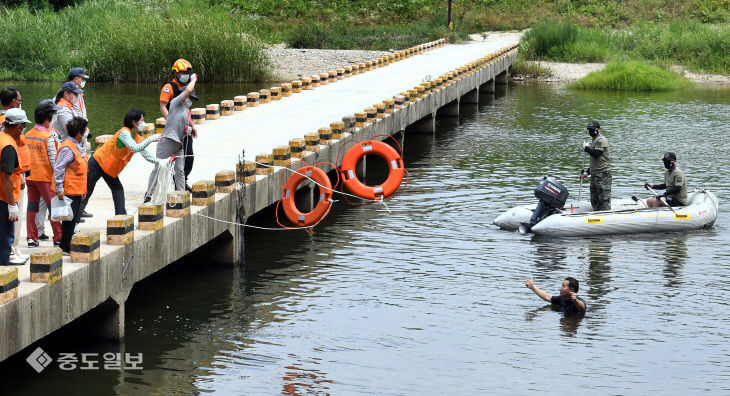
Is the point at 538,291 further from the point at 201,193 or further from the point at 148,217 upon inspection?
the point at 148,217

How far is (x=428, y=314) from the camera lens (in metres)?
16.6

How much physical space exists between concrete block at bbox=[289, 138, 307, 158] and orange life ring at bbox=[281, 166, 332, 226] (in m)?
1.34

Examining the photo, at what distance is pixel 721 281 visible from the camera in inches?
734

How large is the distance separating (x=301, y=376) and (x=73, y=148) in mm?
3978

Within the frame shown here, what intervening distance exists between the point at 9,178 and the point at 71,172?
1.23 meters

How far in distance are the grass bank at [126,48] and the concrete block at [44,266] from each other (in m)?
33.8

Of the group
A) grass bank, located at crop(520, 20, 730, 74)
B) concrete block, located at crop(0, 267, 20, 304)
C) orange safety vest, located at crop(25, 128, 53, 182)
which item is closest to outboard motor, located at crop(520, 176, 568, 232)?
orange safety vest, located at crop(25, 128, 53, 182)

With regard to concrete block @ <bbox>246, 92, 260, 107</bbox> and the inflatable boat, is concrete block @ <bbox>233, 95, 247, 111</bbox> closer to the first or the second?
concrete block @ <bbox>246, 92, 260, 107</bbox>

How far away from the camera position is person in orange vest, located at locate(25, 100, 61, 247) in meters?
13.8

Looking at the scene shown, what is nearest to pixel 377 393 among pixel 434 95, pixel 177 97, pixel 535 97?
pixel 177 97

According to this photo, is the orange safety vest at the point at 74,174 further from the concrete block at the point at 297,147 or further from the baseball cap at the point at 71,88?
the concrete block at the point at 297,147

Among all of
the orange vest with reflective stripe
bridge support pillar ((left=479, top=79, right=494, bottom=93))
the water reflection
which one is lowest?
the water reflection
